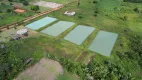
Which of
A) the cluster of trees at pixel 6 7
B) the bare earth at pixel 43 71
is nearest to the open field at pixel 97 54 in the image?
the bare earth at pixel 43 71

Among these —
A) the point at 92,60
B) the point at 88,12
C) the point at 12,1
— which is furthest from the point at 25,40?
the point at 12,1

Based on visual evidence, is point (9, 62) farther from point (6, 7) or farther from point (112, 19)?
point (112, 19)

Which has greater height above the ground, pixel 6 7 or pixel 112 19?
pixel 6 7

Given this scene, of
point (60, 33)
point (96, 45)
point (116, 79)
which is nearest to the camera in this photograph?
point (116, 79)

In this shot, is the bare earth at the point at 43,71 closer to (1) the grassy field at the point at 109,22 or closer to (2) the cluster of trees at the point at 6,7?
(1) the grassy field at the point at 109,22

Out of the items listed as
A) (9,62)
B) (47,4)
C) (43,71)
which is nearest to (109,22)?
(47,4)

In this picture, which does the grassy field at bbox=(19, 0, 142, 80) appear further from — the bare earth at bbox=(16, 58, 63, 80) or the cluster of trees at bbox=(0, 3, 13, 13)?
the cluster of trees at bbox=(0, 3, 13, 13)

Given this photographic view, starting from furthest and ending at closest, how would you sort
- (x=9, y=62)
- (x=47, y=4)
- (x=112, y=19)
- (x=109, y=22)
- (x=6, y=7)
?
1. (x=47, y=4)
2. (x=6, y=7)
3. (x=112, y=19)
4. (x=109, y=22)
5. (x=9, y=62)

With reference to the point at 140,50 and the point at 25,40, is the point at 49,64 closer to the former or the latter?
the point at 25,40
